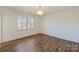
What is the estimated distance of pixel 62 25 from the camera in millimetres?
1649

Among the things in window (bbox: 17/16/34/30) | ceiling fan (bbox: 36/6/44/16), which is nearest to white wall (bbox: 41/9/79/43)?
ceiling fan (bbox: 36/6/44/16)

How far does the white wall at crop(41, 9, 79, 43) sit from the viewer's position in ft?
5.13

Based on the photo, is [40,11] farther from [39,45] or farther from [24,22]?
[39,45]

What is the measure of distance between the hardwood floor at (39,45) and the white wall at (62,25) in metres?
0.10

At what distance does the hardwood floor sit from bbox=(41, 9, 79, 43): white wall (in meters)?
0.10

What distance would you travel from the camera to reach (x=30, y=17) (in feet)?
5.07

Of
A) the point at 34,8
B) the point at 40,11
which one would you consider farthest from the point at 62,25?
the point at 34,8

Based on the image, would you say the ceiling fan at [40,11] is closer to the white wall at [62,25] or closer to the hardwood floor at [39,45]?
the white wall at [62,25]

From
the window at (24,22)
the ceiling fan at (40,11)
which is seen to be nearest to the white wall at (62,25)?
the ceiling fan at (40,11)

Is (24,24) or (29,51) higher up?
(24,24)

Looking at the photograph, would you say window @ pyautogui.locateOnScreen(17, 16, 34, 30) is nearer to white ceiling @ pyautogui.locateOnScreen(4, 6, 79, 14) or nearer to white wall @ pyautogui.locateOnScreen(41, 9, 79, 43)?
white ceiling @ pyautogui.locateOnScreen(4, 6, 79, 14)
